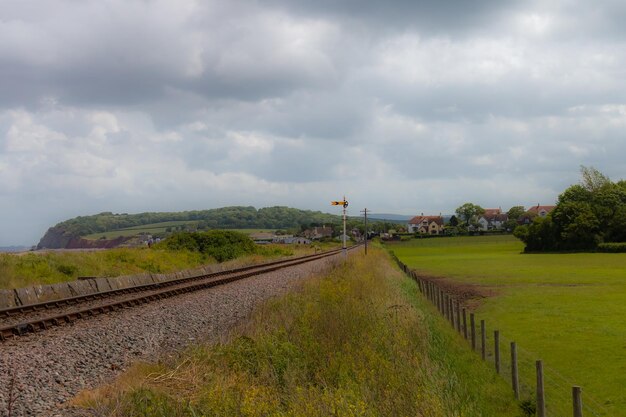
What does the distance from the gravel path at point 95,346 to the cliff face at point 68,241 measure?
311 ft

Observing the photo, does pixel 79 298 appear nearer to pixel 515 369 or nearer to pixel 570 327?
pixel 515 369

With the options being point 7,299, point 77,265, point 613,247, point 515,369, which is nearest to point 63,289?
point 7,299

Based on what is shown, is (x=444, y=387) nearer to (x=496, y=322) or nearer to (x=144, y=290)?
(x=496, y=322)

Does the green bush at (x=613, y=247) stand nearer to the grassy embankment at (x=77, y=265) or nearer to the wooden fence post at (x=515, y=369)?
the grassy embankment at (x=77, y=265)

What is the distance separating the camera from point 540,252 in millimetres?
92688

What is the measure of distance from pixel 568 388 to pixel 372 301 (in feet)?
16.0

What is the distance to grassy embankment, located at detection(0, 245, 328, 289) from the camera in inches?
1072

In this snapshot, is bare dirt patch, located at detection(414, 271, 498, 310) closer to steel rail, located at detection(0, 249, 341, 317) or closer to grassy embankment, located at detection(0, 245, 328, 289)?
steel rail, located at detection(0, 249, 341, 317)

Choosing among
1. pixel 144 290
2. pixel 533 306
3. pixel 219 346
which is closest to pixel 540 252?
pixel 533 306

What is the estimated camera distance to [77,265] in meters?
32.4

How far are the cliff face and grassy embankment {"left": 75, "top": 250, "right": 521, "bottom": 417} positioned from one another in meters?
102

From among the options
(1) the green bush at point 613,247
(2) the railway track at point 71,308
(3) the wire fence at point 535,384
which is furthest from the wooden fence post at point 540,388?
(1) the green bush at point 613,247

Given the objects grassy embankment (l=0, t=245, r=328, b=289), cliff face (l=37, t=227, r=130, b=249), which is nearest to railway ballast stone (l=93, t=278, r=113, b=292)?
grassy embankment (l=0, t=245, r=328, b=289)

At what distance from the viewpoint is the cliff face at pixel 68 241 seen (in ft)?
385
